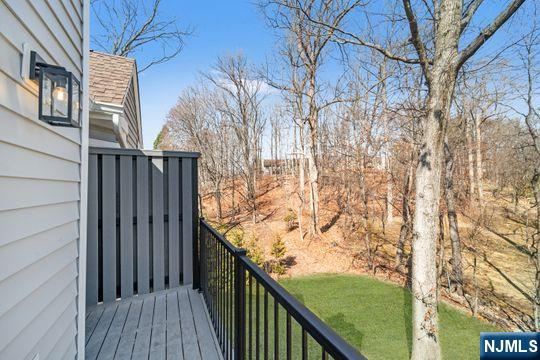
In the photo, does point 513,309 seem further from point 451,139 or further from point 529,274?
point 451,139

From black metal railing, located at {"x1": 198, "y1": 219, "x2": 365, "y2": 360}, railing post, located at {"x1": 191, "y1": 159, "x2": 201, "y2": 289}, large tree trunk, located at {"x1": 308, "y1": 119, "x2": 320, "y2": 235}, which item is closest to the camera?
black metal railing, located at {"x1": 198, "y1": 219, "x2": 365, "y2": 360}

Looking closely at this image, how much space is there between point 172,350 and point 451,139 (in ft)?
27.4

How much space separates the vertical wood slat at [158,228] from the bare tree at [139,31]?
32.2ft

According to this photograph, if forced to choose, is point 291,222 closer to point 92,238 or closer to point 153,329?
point 92,238

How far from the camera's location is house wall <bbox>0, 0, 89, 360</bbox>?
1.12m

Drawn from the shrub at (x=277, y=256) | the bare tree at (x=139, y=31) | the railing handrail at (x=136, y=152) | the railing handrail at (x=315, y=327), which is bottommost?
the shrub at (x=277, y=256)

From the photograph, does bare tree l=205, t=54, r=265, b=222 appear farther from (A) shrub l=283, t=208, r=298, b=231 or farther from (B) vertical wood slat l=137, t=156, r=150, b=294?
(B) vertical wood slat l=137, t=156, r=150, b=294

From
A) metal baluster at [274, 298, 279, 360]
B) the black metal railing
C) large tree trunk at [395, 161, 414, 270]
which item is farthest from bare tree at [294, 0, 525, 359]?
metal baluster at [274, 298, 279, 360]

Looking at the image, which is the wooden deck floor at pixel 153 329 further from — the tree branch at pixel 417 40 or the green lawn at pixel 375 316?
the tree branch at pixel 417 40

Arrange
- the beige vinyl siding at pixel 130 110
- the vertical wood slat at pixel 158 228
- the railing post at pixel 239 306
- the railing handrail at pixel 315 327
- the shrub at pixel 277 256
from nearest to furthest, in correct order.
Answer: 1. the railing handrail at pixel 315 327
2. the railing post at pixel 239 306
3. the vertical wood slat at pixel 158 228
4. the beige vinyl siding at pixel 130 110
5. the shrub at pixel 277 256

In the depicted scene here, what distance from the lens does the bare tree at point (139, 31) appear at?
11203 millimetres

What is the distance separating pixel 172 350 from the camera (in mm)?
2189

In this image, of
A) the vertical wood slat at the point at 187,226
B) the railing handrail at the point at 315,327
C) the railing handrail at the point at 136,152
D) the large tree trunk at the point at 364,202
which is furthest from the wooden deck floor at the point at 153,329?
the large tree trunk at the point at 364,202
